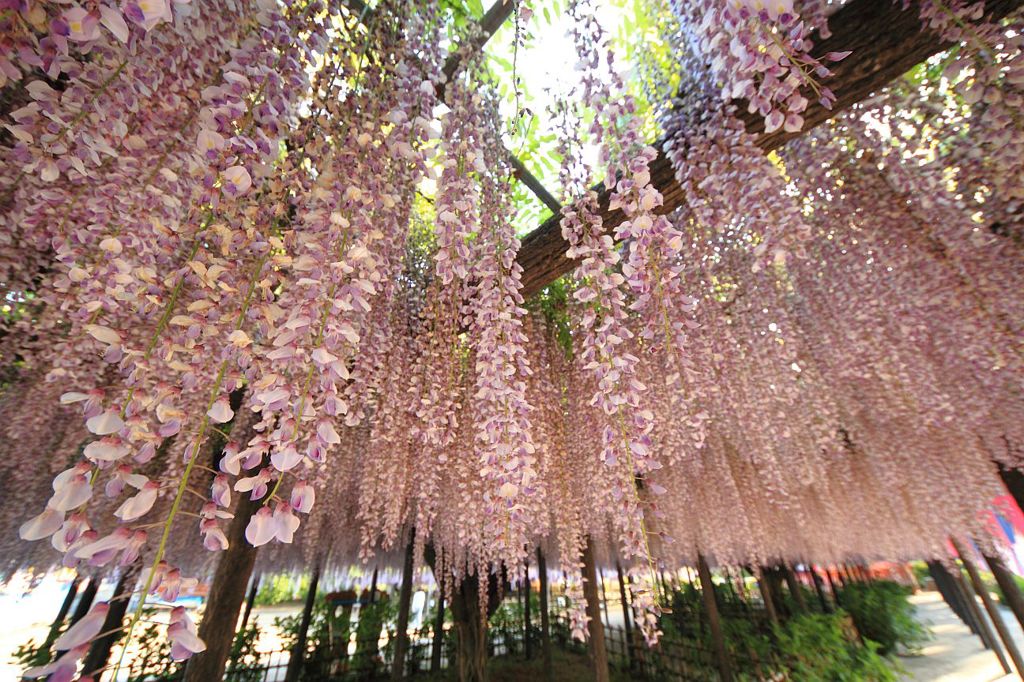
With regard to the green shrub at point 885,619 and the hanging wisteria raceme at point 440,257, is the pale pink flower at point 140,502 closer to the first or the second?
the hanging wisteria raceme at point 440,257

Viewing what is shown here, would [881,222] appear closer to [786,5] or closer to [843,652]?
[786,5]

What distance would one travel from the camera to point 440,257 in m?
1.29

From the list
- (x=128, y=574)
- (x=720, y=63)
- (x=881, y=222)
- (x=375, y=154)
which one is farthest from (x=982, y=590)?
(x=128, y=574)

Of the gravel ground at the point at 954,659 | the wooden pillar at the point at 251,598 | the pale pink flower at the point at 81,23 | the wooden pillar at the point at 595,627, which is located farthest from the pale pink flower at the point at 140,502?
the wooden pillar at the point at 251,598

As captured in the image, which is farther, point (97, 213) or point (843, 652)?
point (843, 652)

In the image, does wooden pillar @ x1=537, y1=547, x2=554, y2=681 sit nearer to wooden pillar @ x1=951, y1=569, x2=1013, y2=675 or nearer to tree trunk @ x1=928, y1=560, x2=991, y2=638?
wooden pillar @ x1=951, y1=569, x2=1013, y2=675

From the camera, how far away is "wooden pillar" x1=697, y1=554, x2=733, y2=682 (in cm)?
A: 525

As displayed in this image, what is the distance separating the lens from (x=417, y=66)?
4.54ft

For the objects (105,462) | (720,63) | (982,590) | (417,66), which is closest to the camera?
(105,462)

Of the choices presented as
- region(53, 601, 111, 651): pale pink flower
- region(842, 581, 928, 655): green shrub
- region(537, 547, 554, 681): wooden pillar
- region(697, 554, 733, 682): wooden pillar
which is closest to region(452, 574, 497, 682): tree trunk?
region(537, 547, 554, 681): wooden pillar

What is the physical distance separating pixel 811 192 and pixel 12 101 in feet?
11.3

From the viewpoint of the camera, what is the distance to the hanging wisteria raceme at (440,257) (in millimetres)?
876

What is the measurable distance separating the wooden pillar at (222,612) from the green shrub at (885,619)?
A: 9.66 m

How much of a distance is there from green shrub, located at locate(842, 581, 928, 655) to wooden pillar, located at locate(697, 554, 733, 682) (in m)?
3.70
